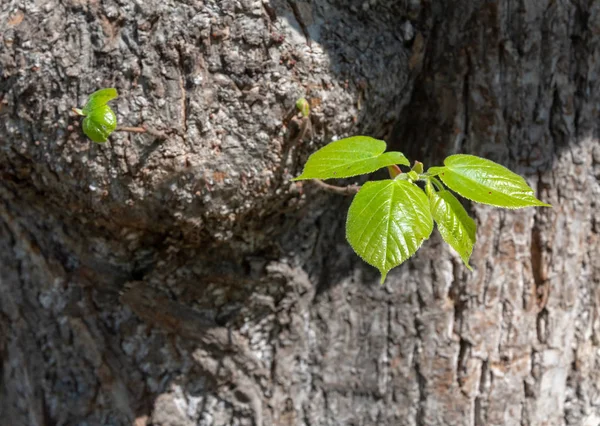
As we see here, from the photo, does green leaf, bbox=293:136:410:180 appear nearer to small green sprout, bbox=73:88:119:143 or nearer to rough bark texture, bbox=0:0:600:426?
rough bark texture, bbox=0:0:600:426

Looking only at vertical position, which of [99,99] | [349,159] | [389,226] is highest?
[99,99]

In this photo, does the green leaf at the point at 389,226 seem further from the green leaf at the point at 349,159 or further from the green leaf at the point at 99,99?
the green leaf at the point at 99,99

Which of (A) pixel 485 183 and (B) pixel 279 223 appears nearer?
(A) pixel 485 183

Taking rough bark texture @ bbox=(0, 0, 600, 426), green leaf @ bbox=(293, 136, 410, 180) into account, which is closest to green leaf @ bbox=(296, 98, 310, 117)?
rough bark texture @ bbox=(0, 0, 600, 426)

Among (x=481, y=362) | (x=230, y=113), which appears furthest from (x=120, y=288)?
(x=481, y=362)

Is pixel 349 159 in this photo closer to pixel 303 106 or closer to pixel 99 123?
pixel 303 106

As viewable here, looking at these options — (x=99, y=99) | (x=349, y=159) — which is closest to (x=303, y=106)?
(x=349, y=159)

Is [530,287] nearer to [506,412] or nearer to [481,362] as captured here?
[481,362]
